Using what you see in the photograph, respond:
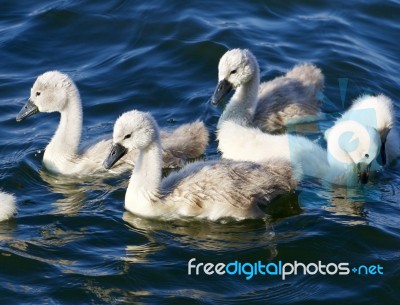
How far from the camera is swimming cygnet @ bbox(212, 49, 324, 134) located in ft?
36.6

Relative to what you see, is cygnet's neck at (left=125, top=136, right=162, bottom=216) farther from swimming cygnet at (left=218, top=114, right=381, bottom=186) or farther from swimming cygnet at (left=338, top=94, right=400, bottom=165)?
swimming cygnet at (left=338, top=94, right=400, bottom=165)

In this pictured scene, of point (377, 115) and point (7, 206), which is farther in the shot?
point (377, 115)

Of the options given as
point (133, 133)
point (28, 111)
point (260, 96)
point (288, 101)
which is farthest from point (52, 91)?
point (288, 101)

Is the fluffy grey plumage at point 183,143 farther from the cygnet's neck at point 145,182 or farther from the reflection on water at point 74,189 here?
the cygnet's neck at point 145,182

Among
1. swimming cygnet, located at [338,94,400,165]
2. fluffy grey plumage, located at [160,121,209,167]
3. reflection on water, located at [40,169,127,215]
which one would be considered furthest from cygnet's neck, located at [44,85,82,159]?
swimming cygnet, located at [338,94,400,165]

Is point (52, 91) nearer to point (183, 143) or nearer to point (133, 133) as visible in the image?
point (183, 143)

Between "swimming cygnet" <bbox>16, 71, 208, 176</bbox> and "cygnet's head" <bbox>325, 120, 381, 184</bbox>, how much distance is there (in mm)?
1434

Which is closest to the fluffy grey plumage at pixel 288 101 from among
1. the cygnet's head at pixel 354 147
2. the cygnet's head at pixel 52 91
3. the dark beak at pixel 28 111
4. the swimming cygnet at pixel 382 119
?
the swimming cygnet at pixel 382 119

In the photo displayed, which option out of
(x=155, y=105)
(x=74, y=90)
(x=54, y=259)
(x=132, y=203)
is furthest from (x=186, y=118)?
(x=54, y=259)

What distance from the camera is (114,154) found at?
9453 mm

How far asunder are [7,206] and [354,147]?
11.0ft

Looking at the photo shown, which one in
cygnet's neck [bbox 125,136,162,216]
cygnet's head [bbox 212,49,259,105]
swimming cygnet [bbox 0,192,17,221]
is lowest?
swimming cygnet [bbox 0,192,17,221]

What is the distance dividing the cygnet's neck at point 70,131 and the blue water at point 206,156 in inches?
12.1

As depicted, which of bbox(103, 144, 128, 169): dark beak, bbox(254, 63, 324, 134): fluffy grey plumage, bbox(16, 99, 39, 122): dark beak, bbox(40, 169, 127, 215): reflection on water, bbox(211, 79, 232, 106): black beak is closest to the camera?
bbox(103, 144, 128, 169): dark beak
